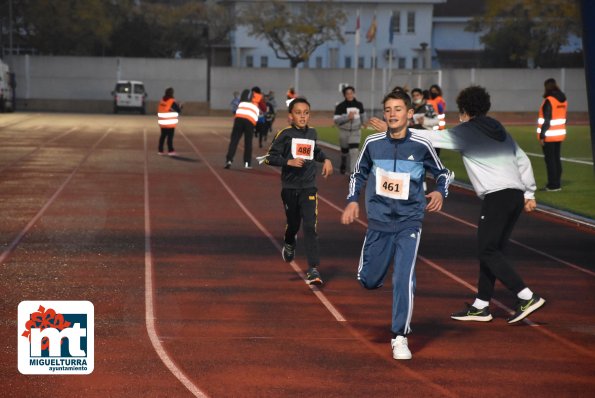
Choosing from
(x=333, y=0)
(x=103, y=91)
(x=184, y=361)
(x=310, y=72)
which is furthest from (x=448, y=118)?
(x=184, y=361)

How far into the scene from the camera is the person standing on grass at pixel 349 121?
2448 cm

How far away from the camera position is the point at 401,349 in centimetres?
861

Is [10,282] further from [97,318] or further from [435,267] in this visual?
[435,267]

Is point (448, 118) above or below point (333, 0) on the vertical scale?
below

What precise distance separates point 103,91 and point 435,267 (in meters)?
60.3

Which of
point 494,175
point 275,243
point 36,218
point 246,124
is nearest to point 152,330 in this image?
point 494,175

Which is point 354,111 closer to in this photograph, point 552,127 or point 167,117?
point 552,127

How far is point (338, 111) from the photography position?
24734 millimetres

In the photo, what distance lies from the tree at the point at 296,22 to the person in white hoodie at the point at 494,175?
7620cm

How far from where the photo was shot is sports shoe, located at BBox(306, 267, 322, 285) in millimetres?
11789

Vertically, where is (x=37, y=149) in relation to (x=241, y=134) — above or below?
below
